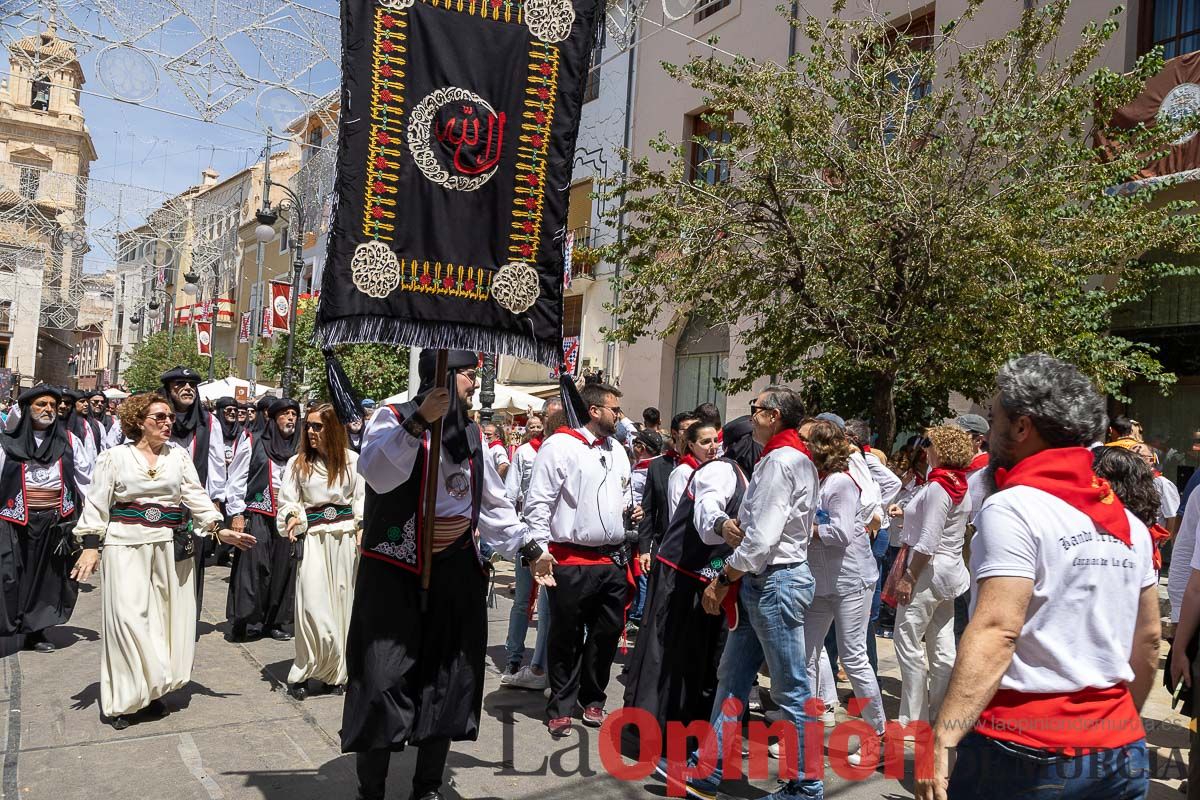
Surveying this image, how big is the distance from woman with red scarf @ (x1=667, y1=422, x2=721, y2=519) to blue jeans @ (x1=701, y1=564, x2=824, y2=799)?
1.60 m

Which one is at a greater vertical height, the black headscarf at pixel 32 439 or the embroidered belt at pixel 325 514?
the black headscarf at pixel 32 439

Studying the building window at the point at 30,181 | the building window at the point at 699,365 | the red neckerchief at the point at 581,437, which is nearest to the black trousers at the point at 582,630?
the red neckerchief at the point at 581,437

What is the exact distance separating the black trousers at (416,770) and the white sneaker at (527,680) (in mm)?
2528

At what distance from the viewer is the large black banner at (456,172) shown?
161 inches

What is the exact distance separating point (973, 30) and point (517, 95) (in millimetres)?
12869

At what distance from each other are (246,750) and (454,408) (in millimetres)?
2373

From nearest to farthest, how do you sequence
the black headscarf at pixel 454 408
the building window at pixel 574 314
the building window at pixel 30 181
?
the black headscarf at pixel 454 408, the building window at pixel 574 314, the building window at pixel 30 181

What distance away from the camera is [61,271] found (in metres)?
47.8

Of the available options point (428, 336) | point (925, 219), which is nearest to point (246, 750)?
point (428, 336)

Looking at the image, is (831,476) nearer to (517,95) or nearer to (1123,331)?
(517,95)

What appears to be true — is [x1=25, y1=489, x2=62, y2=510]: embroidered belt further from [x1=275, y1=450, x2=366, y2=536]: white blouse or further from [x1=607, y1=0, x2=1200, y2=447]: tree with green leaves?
[x1=607, y1=0, x2=1200, y2=447]: tree with green leaves

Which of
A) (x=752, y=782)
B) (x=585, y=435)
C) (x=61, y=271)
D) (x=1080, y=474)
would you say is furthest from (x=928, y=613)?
(x=61, y=271)

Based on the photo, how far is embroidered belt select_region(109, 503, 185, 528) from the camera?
230 inches

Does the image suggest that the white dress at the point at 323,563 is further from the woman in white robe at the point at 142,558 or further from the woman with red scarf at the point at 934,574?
the woman with red scarf at the point at 934,574
